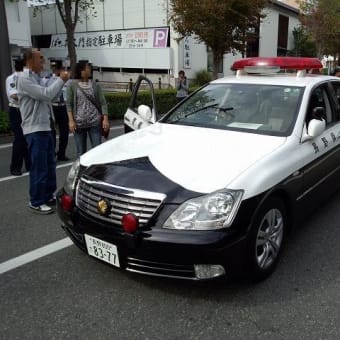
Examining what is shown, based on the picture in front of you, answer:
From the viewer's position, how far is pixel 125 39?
27.2m

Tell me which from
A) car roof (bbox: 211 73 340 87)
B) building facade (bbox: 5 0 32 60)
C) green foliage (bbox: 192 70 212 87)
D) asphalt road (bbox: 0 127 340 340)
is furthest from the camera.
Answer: green foliage (bbox: 192 70 212 87)

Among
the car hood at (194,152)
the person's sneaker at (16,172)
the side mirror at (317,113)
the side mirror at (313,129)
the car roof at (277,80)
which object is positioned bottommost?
the person's sneaker at (16,172)

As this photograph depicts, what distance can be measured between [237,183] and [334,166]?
195 cm

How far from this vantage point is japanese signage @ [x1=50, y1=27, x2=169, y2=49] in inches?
995

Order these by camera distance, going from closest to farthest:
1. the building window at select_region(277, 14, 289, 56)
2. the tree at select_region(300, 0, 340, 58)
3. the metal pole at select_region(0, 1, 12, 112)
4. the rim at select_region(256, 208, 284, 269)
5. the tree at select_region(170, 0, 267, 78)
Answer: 1. the rim at select_region(256, 208, 284, 269)
2. the metal pole at select_region(0, 1, 12, 112)
3. the tree at select_region(170, 0, 267, 78)
4. the tree at select_region(300, 0, 340, 58)
5. the building window at select_region(277, 14, 289, 56)

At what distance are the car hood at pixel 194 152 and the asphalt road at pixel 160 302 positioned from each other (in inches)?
27.8

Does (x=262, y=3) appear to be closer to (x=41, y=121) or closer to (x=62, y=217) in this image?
(x=41, y=121)

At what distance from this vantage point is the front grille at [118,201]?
9.12ft

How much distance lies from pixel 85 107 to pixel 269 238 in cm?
306

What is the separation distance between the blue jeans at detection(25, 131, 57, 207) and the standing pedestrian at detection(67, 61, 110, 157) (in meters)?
0.80

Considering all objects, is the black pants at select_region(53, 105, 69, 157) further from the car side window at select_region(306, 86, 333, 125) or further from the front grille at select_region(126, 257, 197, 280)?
the front grille at select_region(126, 257, 197, 280)

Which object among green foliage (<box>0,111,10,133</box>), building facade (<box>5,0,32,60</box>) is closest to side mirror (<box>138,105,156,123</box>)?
green foliage (<box>0,111,10,133</box>)

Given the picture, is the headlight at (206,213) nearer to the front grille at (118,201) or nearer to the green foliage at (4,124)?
the front grille at (118,201)

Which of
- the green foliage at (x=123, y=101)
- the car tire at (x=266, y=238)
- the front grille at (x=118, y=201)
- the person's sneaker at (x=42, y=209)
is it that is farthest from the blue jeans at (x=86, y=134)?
the green foliage at (x=123, y=101)
